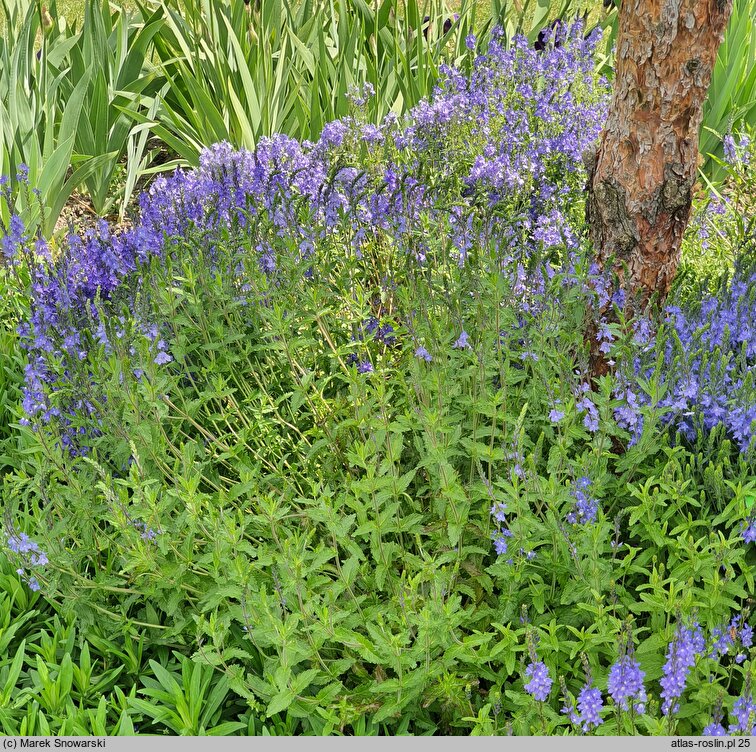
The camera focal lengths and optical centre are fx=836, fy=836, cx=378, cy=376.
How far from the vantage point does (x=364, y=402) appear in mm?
2369

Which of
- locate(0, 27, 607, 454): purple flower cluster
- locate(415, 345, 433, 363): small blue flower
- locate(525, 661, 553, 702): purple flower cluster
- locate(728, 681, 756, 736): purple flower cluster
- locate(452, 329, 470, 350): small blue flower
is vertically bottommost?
locate(728, 681, 756, 736): purple flower cluster

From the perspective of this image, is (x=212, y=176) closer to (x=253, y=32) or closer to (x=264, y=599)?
(x=264, y=599)

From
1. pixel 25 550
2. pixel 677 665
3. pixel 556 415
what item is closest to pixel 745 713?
pixel 677 665

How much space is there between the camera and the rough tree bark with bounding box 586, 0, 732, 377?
2482mm

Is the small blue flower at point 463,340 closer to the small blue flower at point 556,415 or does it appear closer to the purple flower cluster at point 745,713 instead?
the small blue flower at point 556,415

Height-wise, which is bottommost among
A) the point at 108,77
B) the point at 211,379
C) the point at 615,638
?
the point at 615,638

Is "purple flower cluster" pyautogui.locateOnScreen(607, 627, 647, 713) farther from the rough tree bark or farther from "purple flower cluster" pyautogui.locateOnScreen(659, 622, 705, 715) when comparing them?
the rough tree bark

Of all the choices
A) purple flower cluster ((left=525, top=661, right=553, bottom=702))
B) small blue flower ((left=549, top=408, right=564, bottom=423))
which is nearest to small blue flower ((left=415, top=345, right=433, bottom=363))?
small blue flower ((left=549, top=408, right=564, bottom=423))

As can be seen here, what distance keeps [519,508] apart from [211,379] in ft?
3.61

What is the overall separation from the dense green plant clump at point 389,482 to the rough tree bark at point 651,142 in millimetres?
176

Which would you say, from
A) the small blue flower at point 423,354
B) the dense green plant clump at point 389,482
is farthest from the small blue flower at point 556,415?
the small blue flower at point 423,354

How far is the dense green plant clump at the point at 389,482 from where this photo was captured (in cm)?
200

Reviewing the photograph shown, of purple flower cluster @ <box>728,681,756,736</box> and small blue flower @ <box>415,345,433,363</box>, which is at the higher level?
small blue flower @ <box>415,345,433,363</box>

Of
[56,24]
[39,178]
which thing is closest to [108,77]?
[56,24]
